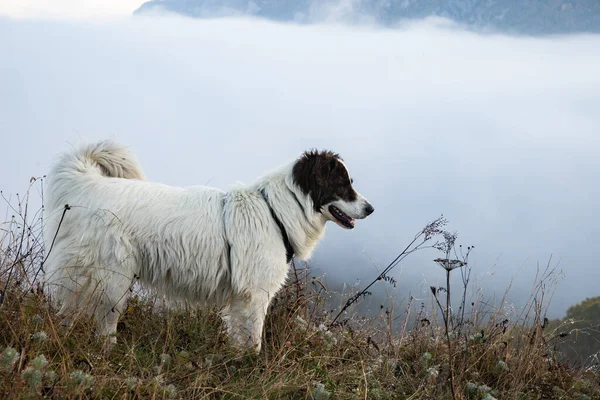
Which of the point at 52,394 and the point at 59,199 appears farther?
the point at 59,199

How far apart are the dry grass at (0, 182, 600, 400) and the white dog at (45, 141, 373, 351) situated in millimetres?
274

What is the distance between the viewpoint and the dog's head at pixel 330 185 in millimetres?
5941

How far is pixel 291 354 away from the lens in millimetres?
5508

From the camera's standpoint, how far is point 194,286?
5.72 meters

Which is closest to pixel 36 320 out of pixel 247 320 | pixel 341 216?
pixel 247 320

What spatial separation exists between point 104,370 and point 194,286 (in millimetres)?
1730

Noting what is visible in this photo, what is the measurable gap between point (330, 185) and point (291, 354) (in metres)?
1.57

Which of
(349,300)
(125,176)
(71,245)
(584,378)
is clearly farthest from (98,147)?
(584,378)

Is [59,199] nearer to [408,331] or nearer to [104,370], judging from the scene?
[104,370]

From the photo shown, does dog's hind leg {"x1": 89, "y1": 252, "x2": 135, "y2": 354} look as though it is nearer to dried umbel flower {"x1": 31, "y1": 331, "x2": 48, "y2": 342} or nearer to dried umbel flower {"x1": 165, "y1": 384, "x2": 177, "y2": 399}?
dried umbel flower {"x1": 31, "y1": 331, "x2": 48, "y2": 342}


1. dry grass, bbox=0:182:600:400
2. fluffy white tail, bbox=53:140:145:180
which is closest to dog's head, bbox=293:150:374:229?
dry grass, bbox=0:182:600:400

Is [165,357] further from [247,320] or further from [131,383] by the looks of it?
[247,320]

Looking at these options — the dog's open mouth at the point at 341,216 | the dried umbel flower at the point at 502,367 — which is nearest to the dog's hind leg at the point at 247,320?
the dog's open mouth at the point at 341,216

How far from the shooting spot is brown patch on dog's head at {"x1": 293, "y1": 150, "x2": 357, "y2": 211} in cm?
593
